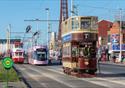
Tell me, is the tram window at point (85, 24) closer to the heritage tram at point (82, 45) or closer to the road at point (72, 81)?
the heritage tram at point (82, 45)

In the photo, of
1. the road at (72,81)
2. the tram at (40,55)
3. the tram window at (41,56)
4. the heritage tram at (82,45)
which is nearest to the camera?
the road at (72,81)

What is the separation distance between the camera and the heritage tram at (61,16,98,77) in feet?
140

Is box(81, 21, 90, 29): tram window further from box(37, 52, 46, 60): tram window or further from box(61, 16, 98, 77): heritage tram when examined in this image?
box(37, 52, 46, 60): tram window

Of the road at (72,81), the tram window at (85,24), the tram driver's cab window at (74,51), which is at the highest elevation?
the tram window at (85,24)

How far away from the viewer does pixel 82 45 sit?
1711 inches

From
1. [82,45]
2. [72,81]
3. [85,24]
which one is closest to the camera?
[72,81]

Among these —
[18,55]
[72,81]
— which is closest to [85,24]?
[72,81]

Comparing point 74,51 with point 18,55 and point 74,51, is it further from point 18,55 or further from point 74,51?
point 18,55

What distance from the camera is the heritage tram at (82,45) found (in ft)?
140

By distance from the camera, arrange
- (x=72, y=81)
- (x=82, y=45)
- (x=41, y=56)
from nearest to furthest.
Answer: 1. (x=72, y=81)
2. (x=82, y=45)
3. (x=41, y=56)

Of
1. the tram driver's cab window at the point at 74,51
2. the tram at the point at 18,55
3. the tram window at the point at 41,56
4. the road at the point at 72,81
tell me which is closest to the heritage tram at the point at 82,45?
the tram driver's cab window at the point at 74,51

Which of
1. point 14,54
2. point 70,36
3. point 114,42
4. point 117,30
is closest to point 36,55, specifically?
point 14,54

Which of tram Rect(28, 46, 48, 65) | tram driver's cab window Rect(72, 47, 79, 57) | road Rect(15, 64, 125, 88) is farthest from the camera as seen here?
tram Rect(28, 46, 48, 65)

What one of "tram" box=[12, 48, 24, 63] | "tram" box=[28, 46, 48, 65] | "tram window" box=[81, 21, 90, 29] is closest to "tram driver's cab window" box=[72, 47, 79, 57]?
"tram window" box=[81, 21, 90, 29]
